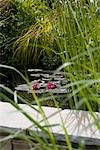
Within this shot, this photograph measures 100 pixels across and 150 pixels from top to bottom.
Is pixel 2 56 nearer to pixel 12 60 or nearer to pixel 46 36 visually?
pixel 12 60

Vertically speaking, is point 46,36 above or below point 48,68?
above

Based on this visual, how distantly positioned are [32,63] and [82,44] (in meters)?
1.90

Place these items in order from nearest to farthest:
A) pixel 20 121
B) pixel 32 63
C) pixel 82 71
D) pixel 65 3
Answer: pixel 20 121 < pixel 82 71 < pixel 65 3 < pixel 32 63

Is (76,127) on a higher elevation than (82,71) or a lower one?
lower

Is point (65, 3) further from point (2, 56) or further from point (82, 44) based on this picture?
point (2, 56)

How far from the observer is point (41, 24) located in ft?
12.6

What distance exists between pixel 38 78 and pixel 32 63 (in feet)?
2.15

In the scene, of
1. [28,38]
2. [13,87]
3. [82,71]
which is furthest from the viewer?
[28,38]

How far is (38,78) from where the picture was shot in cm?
337

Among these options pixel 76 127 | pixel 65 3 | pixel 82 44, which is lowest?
pixel 76 127

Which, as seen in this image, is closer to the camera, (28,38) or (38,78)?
(38,78)

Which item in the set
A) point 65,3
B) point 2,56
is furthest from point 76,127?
point 2,56

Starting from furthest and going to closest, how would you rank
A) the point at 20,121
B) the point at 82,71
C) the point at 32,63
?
the point at 32,63 < the point at 82,71 < the point at 20,121

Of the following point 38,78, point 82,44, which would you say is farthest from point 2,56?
point 82,44
